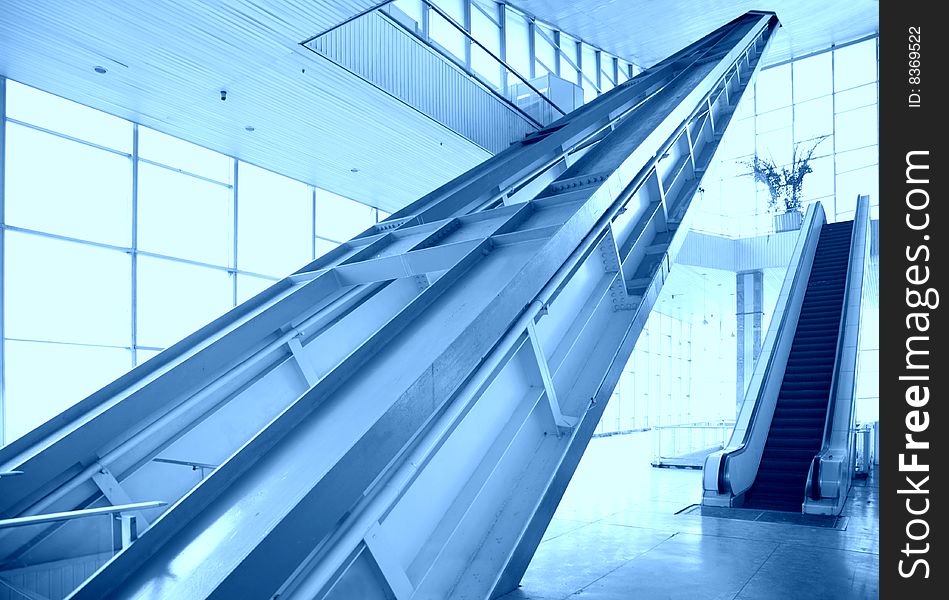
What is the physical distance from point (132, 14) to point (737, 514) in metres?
9.05

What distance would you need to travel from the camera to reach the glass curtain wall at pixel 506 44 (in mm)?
15913

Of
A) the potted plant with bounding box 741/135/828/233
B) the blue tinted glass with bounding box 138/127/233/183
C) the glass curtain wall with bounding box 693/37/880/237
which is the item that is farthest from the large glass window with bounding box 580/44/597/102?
the blue tinted glass with bounding box 138/127/233/183

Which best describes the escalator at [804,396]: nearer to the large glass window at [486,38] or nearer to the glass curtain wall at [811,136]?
the large glass window at [486,38]

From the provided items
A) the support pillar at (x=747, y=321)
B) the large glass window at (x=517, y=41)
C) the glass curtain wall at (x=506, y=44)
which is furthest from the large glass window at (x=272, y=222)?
the support pillar at (x=747, y=321)

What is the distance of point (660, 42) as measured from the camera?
74.0 feet

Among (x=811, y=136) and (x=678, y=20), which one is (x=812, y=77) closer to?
(x=811, y=136)

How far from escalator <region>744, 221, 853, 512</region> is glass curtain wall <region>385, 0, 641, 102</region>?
7936 millimetres

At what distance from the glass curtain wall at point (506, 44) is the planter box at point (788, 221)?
7.35 meters

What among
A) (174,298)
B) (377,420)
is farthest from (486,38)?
(377,420)

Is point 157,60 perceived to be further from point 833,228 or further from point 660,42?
point 660,42

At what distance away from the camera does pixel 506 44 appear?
61.9ft

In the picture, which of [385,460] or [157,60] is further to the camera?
[157,60]

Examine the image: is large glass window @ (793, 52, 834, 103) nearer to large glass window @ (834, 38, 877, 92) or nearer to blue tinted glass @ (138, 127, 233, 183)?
large glass window @ (834, 38, 877, 92)
